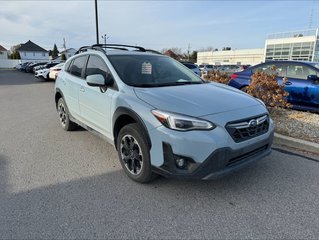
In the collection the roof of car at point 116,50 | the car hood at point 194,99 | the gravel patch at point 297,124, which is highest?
the roof of car at point 116,50

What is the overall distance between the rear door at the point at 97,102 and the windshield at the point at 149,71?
24cm

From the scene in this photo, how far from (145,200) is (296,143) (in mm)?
3105

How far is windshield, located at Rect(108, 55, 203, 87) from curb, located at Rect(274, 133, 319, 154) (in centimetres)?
194

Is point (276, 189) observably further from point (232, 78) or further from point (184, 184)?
point (232, 78)

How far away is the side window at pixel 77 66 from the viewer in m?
4.79

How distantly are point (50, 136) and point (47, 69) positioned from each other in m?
18.1

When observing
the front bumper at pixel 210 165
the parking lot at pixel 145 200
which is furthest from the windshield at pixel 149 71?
the parking lot at pixel 145 200

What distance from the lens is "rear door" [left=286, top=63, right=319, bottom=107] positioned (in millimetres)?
6301

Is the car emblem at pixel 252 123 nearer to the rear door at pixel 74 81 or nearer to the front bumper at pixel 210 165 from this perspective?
the front bumper at pixel 210 165

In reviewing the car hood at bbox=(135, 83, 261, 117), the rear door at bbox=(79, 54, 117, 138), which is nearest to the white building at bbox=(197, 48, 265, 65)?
the rear door at bbox=(79, 54, 117, 138)

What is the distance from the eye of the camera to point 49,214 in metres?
2.75

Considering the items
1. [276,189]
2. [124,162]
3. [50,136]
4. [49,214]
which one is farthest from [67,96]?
[276,189]

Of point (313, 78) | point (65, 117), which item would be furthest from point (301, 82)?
point (65, 117)

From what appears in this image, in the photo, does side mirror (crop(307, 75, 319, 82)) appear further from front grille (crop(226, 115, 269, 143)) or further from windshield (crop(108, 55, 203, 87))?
front grille (crop(226, 115, 269, 143))
